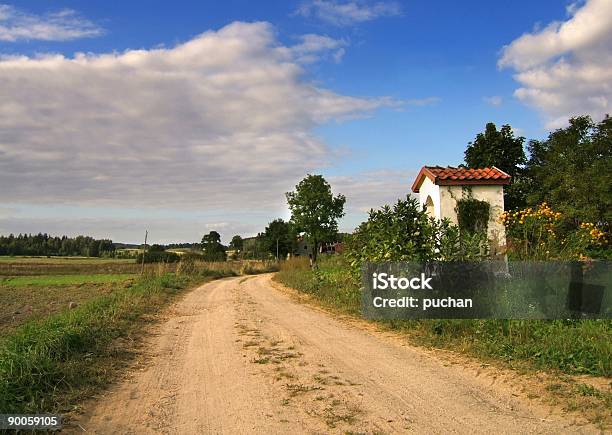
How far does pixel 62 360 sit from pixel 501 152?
1113 inches

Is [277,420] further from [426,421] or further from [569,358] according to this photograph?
[569,358]

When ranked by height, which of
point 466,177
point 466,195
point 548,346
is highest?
point 466,177

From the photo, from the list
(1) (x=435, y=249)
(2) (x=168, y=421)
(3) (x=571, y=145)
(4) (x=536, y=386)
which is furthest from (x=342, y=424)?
(3) (x=571, y=145)

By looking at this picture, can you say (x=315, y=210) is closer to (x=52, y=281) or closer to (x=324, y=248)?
(x=324, y=248)

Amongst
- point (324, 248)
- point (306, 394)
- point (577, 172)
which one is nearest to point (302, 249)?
point (324, 248)

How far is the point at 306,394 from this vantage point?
5.55 meters

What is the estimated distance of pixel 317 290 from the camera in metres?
18.7

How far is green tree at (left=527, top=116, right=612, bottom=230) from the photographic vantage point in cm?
2036

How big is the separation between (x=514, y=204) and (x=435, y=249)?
67.5 feet
